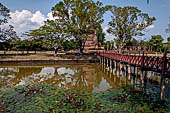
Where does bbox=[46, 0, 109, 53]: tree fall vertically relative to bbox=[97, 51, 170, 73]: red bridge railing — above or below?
above

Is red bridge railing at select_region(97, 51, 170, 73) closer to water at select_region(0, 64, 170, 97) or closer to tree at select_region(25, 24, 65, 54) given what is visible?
water at select_region(0, 64, 170, 97)

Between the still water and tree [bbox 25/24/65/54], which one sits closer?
the still water

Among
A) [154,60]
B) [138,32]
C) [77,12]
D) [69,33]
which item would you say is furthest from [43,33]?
[154,60]

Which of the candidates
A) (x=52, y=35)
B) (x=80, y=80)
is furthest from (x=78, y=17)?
(x=80, y=80)

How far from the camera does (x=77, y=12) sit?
32688 mm

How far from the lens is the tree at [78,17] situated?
110 feet

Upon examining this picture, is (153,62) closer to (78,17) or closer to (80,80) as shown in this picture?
(80,80)

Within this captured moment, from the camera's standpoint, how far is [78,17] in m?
34.8

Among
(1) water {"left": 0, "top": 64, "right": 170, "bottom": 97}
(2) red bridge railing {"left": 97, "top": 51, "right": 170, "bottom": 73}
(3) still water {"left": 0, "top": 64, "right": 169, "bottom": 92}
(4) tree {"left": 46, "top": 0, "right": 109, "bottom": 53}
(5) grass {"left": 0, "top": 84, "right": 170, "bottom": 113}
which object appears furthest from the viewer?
(4) tree {"left": 46, "top": 0, "right": 109, "bottom": 53}

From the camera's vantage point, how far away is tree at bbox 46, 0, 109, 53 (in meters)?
33.4

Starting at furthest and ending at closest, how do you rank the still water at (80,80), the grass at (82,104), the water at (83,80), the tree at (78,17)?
the tree at (78,17) → the still water at (80,80) → the water at (83,80) → the grass at (82,104)

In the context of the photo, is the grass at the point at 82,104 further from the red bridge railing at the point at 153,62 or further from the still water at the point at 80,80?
the still water at the point at 80,80

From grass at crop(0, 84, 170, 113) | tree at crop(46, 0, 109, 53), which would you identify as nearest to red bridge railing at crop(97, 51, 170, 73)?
grass at crop(0, 84, 170, 113)

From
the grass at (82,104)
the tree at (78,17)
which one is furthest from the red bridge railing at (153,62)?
the tree at (78,17)
